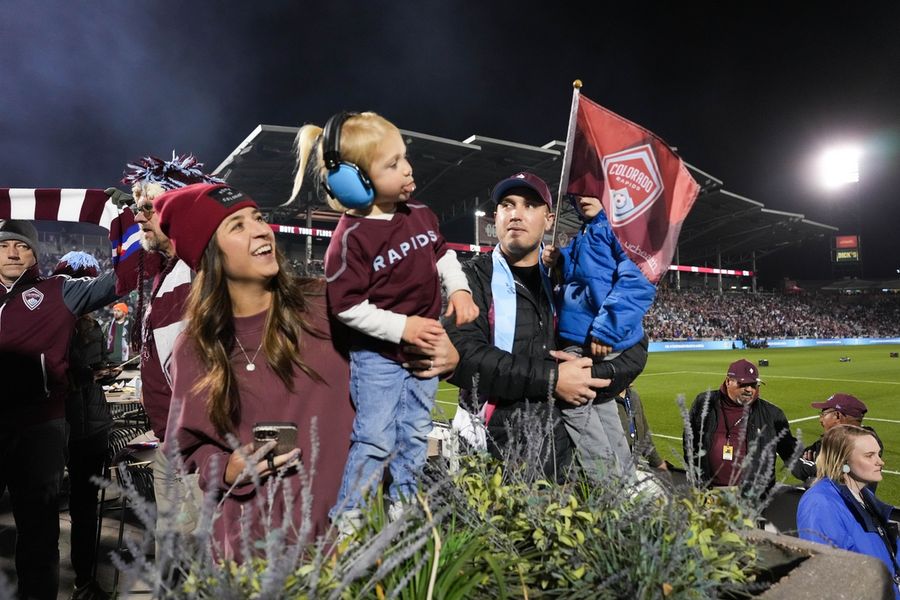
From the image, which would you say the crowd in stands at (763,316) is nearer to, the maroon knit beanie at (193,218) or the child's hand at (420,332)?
the child's hand at (420,332)

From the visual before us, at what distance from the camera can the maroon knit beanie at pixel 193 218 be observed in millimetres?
1814

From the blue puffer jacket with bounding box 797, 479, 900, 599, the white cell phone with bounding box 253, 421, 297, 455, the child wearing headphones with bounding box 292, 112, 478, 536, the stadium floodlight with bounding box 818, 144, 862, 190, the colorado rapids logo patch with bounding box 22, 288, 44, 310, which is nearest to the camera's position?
the white cell phone with bounding box 253, 421, 297, 455

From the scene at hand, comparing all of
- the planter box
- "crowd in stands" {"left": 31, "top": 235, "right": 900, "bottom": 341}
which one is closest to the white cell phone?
the planter box

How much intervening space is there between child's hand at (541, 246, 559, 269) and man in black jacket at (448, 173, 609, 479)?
0.66ft

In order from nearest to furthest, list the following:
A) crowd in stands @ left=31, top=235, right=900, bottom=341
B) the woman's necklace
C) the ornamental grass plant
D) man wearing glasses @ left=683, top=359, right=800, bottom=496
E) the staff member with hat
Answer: the ornamental grass plant < the woman's necklace < man wearing glasses @ left=683, top=359, right=800, bottom=496 < the staff member with hat < crowd in stands @ left=31, top=235, right=900, bottom=341

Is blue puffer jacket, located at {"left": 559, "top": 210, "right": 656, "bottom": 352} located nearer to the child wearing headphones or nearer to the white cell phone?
the child wearing headphones

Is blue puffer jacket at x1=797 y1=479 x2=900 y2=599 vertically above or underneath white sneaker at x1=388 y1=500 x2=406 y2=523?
underneath

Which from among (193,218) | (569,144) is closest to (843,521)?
(569,144)

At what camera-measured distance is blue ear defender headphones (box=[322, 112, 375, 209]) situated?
80.7 inches

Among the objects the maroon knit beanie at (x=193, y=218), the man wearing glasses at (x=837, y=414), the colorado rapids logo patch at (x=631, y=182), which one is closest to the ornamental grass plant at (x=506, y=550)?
the maroon knit beanie at (x=193, y=218)

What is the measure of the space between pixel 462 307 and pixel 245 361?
2.62 feet

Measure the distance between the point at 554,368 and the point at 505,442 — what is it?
0.40m

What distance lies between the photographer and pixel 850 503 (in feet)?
11.6

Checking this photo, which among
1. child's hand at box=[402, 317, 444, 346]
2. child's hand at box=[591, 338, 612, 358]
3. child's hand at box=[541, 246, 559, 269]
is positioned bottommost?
child's hand at box=[591, 338, 612, 358]
